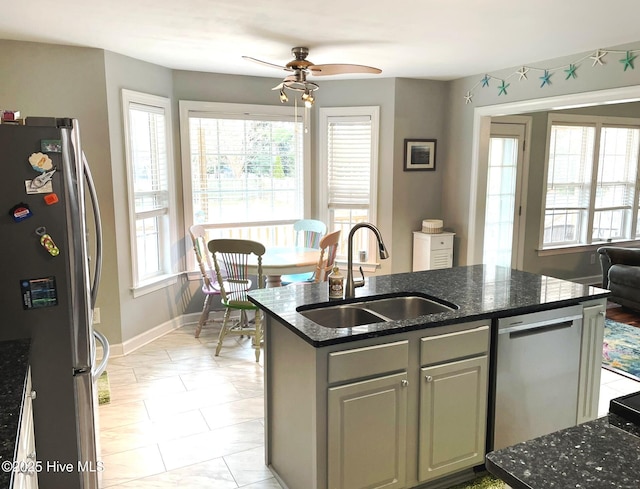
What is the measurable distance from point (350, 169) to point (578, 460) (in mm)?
4491

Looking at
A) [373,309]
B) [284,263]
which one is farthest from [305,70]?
[373,309]

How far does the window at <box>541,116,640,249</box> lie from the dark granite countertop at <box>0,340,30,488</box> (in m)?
6.08

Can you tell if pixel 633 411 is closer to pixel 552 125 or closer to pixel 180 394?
pixel 180 394

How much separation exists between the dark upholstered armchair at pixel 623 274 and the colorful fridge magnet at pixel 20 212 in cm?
555

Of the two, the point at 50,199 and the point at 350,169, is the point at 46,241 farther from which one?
the point at 350,169

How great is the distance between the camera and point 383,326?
2.17 meters

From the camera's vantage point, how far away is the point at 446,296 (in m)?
2.65

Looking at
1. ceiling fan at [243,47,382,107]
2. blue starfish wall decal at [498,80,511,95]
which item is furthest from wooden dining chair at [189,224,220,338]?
blue starfish wall decal at [498,80,511,95]

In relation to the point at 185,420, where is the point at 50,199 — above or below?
above

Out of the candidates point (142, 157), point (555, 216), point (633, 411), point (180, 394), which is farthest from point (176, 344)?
point (555, 216)

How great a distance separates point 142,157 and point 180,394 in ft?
6.91

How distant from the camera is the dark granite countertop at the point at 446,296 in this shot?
2.13m

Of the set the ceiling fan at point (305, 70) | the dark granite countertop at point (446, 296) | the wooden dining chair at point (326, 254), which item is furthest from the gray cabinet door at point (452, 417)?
the ceiling fan at point (305, 70)

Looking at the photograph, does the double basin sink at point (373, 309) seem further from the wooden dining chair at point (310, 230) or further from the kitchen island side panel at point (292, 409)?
the wooden dining chair at point (310, 230)
